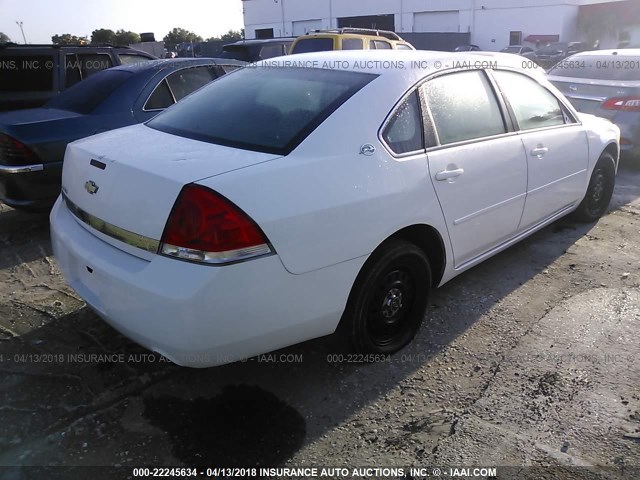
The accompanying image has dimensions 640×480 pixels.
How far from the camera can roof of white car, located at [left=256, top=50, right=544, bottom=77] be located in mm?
2973

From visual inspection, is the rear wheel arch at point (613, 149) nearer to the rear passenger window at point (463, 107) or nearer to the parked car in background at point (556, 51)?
the rear passenger window at point (463, 107)

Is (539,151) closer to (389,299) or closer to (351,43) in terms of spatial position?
(389,299)

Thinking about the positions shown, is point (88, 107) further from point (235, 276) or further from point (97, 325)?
point (235, 276)

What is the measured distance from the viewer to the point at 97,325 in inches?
128

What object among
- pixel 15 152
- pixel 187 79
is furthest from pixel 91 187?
pixel 187 79

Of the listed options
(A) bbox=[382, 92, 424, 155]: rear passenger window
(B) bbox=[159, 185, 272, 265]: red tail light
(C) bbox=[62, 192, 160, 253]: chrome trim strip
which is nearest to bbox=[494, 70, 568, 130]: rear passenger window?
(A) bbox=[382, 92, 424, 155]: rear passenger window

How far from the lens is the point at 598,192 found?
196 inches

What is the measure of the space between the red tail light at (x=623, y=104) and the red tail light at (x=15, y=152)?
6.63 m

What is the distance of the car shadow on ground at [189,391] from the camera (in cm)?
234

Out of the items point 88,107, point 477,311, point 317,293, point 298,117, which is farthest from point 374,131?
point 88,107

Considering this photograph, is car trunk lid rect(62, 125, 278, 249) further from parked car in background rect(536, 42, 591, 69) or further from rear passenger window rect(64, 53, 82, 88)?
parked car in background rect(536, 42, 591, 69)

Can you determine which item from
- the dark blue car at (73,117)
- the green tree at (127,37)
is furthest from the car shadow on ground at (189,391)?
the green tree at (127,37)

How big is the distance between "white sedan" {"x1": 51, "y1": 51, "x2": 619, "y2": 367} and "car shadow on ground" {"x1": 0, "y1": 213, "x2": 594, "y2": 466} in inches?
10.2

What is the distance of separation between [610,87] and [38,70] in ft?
23.3
